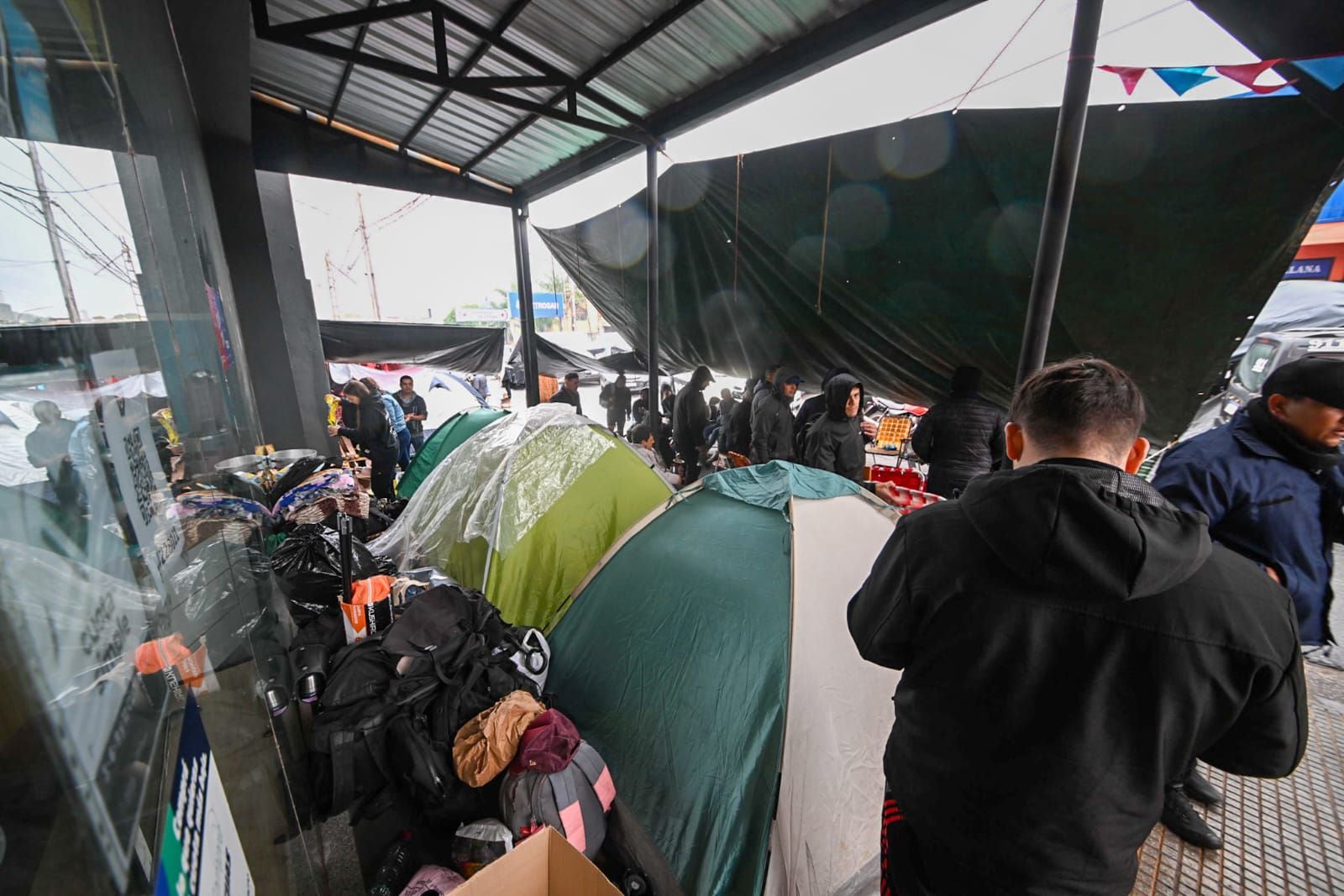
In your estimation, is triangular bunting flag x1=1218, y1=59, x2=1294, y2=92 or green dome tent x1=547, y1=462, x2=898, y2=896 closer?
green dome tent x1=547, y1=462, x2=898, y2=896

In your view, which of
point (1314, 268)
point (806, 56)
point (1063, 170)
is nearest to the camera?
point (1063, 170)

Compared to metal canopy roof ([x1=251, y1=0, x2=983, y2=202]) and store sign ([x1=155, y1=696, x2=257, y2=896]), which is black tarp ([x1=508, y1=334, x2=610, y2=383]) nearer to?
metal canopy roof ([x1=251, y1=0, x2=983, y2=202])

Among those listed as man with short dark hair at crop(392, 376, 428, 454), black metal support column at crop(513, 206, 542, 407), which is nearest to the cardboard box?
man with short dark hair at crop(392, 376, 428, 454)

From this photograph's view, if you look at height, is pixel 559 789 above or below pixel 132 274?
below

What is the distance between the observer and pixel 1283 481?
152 cm

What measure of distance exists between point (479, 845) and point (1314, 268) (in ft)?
47.7

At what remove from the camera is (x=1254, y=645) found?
79cm

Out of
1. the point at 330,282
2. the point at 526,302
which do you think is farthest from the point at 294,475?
the point at 330,282

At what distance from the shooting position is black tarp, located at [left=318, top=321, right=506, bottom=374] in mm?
7375

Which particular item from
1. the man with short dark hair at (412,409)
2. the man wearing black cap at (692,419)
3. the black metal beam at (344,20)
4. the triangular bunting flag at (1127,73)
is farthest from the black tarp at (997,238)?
the man with short dark hair at (412,409)

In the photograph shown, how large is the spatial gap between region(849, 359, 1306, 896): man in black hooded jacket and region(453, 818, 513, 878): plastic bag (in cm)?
125

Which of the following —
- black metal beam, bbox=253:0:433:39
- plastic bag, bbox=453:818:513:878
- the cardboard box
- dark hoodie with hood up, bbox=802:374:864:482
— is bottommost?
plastic bag, bbox=453:818:513:878

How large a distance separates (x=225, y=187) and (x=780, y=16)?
4.59 meters

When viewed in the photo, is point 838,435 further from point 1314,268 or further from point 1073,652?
point 1314,268
